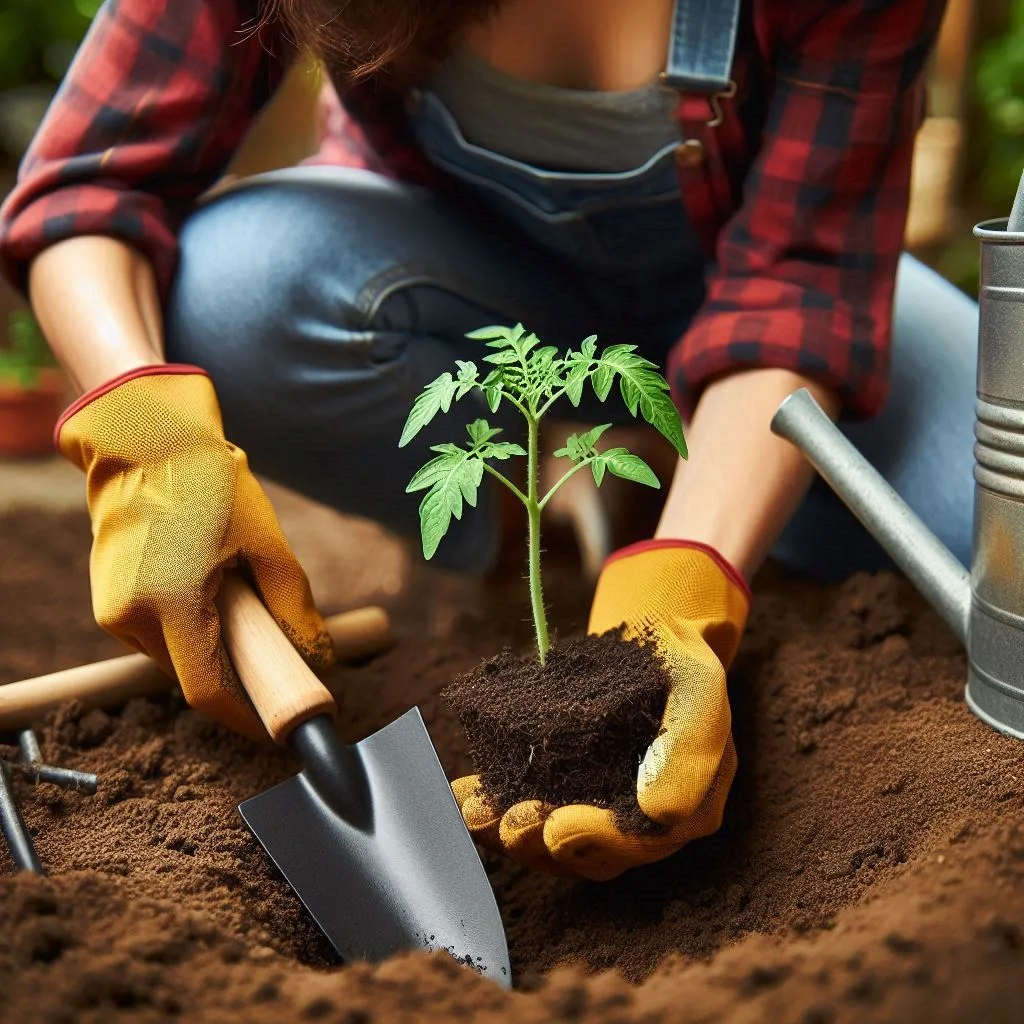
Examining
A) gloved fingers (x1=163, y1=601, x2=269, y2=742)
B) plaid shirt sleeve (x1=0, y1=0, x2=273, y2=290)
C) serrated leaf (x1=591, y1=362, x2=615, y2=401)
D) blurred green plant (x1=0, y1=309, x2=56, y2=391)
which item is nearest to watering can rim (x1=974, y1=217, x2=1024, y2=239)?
serrated leaf (x1=591, y1=362, x2=615, y2=401)

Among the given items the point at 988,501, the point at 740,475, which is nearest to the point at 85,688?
the point at 740,475

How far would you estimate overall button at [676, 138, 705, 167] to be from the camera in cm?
150

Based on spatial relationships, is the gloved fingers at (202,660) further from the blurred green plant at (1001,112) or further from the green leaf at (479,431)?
the blurred green plant at (1001,112)

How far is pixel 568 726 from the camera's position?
1009 mm

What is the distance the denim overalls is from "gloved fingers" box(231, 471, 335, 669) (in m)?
0.43

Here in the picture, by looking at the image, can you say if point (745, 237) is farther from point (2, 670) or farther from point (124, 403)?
point (2, 670)

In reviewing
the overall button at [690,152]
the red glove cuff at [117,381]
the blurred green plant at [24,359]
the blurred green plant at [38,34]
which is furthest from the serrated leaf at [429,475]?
the blurred green plant at [38,34]

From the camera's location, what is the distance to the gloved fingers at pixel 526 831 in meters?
1.01

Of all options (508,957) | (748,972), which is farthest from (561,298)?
(748,972)

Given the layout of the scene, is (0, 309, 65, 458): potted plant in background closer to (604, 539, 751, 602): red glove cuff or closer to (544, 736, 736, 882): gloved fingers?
(604, 539, 751, 602): red glove cuff

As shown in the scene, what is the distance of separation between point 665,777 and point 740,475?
0.47 meters

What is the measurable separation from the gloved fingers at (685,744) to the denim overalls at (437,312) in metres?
0.70

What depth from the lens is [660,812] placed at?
1.00 m

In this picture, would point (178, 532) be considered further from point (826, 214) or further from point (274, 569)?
point (826, 214)
